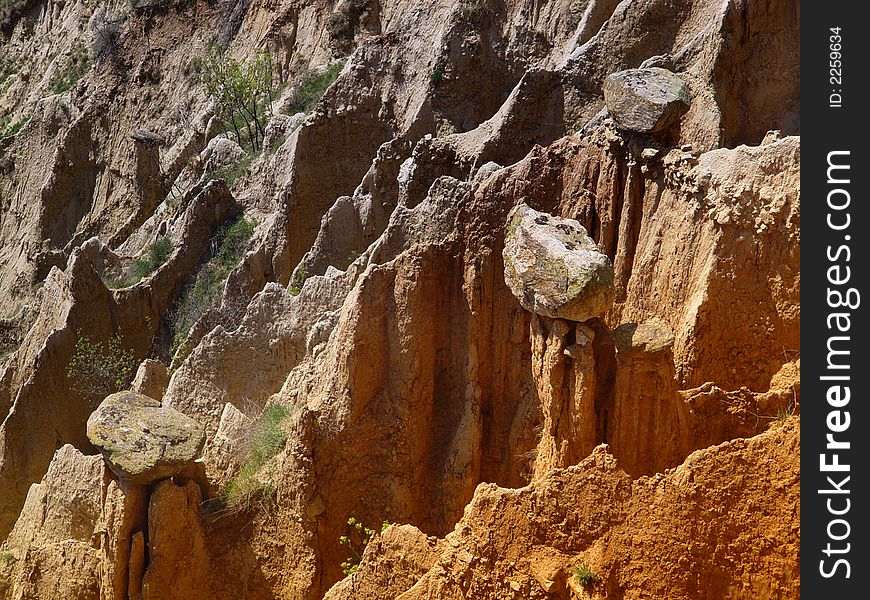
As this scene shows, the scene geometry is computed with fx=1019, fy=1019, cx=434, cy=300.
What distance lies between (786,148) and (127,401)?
8806 mm

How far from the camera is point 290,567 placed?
42.4 feet

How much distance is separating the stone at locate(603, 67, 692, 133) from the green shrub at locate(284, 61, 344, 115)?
15000 millimetres

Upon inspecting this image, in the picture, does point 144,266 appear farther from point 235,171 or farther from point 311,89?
point 311,89

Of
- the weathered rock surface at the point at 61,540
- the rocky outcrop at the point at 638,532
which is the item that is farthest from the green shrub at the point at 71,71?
the rocky outcrop at the point at 638,532

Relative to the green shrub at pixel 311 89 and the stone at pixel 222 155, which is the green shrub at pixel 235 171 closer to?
the stone at pixel 222 155

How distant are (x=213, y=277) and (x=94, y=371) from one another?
324 centimetres

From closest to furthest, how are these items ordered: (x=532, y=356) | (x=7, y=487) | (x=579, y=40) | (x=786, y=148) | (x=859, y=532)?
1. (x=859, y=532)
2. (x=786, y=148)
3. (x=532, y=356)
4. (x=7, y=487)
5. (x=579, y=40)

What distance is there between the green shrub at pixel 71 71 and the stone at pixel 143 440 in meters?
25.0

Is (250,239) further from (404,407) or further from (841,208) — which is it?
(841,208)

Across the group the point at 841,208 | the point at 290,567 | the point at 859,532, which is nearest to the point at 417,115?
the point at 290,567

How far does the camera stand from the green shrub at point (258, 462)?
43.0ft

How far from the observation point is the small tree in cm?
2778

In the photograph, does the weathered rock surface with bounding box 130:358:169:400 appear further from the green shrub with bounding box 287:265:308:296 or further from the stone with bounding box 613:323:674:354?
the stone with bounding box 613:323:674:354

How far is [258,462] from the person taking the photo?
13.3 m
